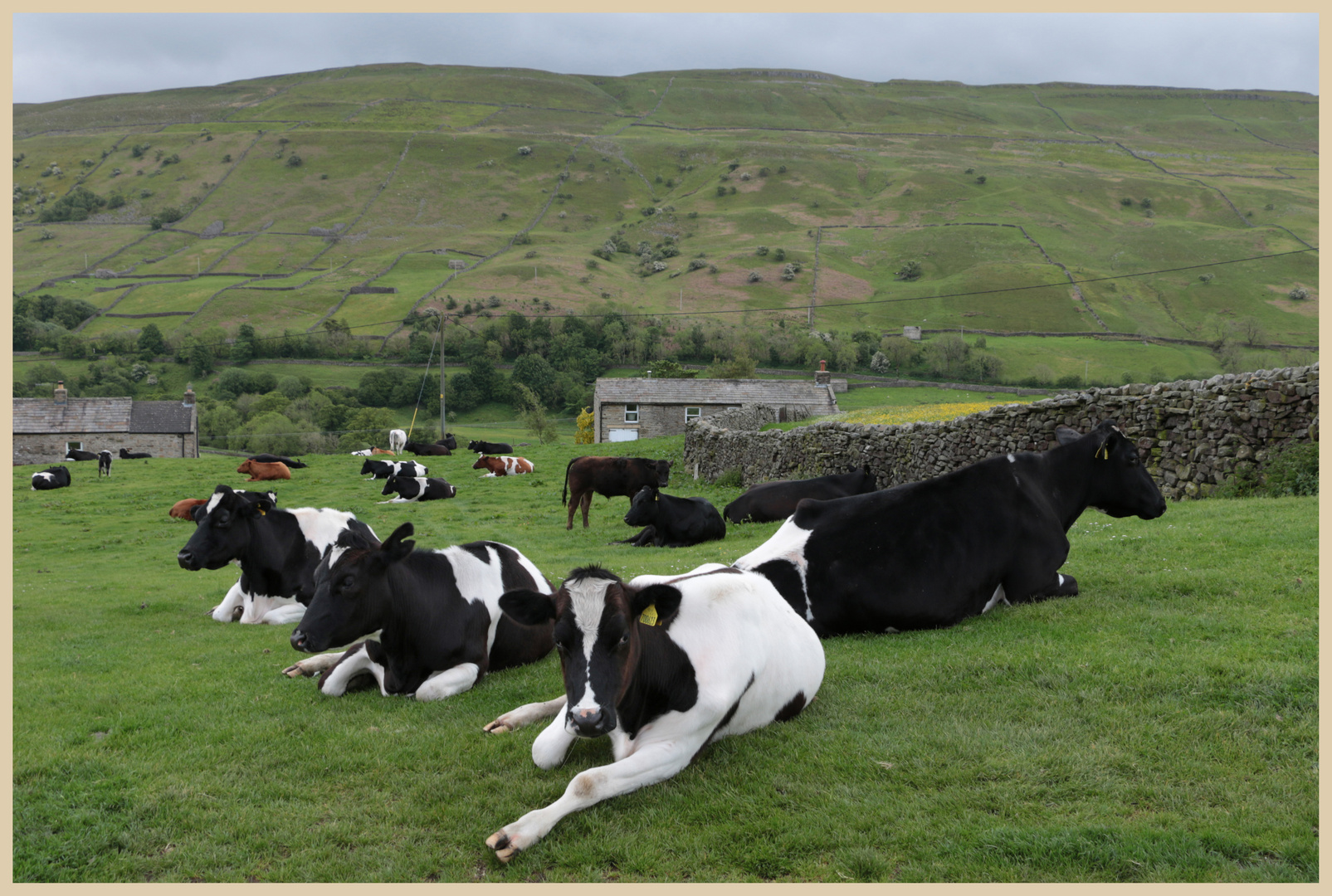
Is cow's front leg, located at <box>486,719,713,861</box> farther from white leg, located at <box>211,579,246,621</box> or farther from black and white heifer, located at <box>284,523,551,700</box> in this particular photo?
white leg, located at <box>211,579,246,621</box>

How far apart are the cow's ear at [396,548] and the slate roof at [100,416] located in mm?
56580

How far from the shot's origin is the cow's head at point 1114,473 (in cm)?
909

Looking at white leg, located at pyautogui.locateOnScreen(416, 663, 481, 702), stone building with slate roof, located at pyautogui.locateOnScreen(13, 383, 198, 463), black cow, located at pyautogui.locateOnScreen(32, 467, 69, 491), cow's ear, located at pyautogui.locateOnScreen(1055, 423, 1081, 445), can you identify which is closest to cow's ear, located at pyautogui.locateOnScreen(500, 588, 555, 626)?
white leg, located at pyautogui.locateOnScreen(416, 663, 481, 702)

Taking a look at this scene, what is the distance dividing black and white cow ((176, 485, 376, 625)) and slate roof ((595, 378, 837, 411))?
158 ft

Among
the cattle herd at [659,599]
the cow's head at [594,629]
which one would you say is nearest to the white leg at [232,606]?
the cattle herd at [659,599]

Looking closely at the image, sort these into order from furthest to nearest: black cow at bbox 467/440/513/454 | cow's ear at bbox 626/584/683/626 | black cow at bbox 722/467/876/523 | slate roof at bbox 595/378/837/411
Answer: slate roof at bbox 595/378/837/411, black cow at bbox 467/440/513/454, black cow at bbox 722/467/876/523, cow's ear at bbox 626/584/683/626

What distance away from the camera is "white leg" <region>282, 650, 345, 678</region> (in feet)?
24.3

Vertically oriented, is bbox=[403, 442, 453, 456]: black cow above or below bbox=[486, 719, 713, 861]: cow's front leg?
below

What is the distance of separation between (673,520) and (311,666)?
32.1ft

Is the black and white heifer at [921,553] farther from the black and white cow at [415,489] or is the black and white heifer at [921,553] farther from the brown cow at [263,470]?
the brown cow at [263,470]

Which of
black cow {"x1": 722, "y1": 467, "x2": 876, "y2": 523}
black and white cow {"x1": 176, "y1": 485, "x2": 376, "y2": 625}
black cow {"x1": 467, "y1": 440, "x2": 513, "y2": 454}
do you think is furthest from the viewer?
black cow {"x1": 467, "y1": 440, "x2": 513, "y2": 454}

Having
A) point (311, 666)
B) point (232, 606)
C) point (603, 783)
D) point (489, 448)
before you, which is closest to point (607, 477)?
point (232, 606)

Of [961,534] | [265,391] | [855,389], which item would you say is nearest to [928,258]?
[855,389]

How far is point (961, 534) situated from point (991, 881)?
442 cm
